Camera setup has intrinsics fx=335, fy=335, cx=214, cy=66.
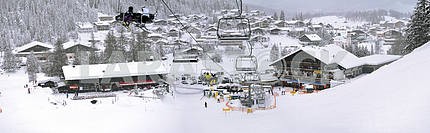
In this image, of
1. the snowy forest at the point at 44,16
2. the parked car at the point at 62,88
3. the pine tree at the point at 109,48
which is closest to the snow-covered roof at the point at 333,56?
the pine tree at the point at 109,48

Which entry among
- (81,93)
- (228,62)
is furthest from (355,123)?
(228,62)

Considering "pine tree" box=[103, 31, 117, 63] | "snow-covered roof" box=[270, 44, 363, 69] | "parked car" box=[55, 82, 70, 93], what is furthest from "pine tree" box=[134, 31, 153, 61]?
"snow-covered roof" box=[270, 44, 363, 69]

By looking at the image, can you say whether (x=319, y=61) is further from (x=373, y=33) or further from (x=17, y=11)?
(x=17, y=11)

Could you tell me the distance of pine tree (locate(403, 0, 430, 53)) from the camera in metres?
21.4

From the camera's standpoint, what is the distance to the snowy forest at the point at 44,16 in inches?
2623

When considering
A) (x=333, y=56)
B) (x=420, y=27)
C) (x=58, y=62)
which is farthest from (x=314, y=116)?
(x=58, y=62)

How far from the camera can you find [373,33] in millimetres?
87562

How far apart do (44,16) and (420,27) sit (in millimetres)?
73488

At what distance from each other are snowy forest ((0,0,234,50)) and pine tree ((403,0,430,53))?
4727cm

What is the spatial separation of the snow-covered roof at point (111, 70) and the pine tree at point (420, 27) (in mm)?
18484

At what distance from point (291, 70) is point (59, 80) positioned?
64.8 ft

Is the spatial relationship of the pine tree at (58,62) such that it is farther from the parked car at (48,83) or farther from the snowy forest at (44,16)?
the snowy forest at (44,16)

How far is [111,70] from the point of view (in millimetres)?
27625

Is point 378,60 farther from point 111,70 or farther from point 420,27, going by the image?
point 111,70
